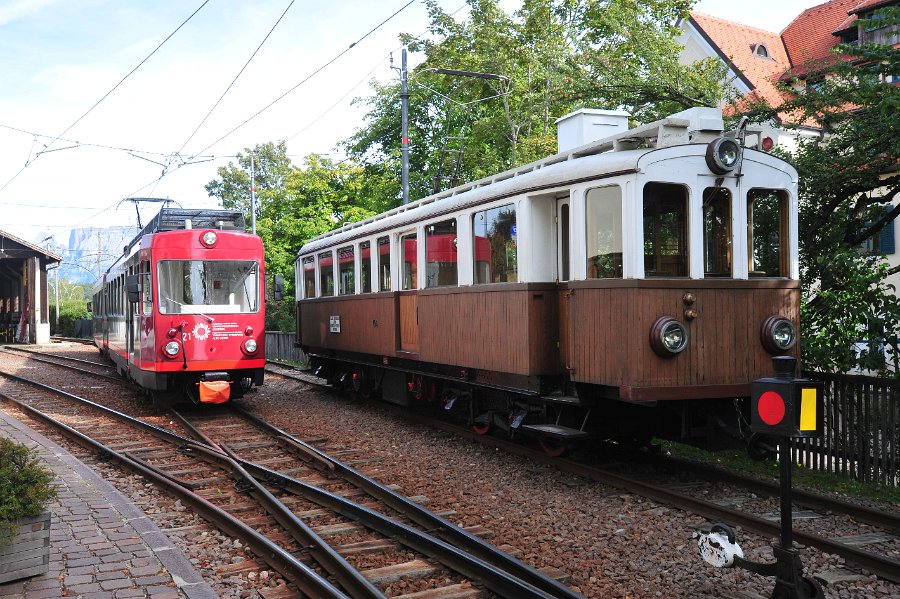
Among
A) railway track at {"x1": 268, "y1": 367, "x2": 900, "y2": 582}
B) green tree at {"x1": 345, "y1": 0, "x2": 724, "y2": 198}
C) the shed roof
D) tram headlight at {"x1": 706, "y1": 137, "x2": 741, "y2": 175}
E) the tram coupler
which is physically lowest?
railway track at {"x1": 268, "y1": 367, "x2": 900, "y2": 582}

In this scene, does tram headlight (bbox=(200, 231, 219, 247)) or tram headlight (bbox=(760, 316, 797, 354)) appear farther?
tram headlight (bbox=(200, 231, 219, 247))

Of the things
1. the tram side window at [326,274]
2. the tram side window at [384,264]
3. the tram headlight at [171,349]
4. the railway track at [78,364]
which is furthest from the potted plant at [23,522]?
the railway track at [78,364]

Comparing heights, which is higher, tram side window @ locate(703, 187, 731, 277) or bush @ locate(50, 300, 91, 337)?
tram side window @ locate(703, 187, 731, 277)

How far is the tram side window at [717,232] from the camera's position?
7.47 meters

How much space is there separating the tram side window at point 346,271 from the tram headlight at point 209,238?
2.34 metres

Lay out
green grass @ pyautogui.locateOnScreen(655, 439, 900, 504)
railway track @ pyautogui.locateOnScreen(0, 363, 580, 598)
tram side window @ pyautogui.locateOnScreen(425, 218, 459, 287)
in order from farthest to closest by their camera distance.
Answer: tram side window @ pyautogui.locateOnScreen(425, 218, 459, 287) < green grass @ pyautogui.locateOnScreen(655, 439, 900, 504) < railway track @ pyautogui.locateOnScreen(0, 363, 580, 598)

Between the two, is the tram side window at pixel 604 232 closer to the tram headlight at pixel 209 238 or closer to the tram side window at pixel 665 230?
the tram side window at pixel 665 230

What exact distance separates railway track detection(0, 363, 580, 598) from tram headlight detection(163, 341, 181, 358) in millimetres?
1229

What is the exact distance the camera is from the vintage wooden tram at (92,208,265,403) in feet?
40.7

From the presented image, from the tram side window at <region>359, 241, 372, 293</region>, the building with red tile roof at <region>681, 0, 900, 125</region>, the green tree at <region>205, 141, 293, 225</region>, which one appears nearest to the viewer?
the tram side window at <region>359, 241, 372, 293</region>

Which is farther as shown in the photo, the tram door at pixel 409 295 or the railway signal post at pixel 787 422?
the tram door at pixel 409 295

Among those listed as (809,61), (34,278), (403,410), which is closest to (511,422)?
(403,410)

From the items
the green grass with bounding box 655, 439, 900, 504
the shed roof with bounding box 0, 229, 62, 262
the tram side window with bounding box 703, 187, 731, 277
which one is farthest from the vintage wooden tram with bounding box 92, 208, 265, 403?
the shed roof with bounding box 0, 229, 62, 262

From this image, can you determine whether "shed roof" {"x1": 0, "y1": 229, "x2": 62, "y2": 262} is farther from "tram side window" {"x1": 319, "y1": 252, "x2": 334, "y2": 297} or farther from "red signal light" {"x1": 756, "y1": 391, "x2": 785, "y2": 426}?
"red signal light" {"x1": 756, "y1": 391, "x2": 785, "y2": 426}
